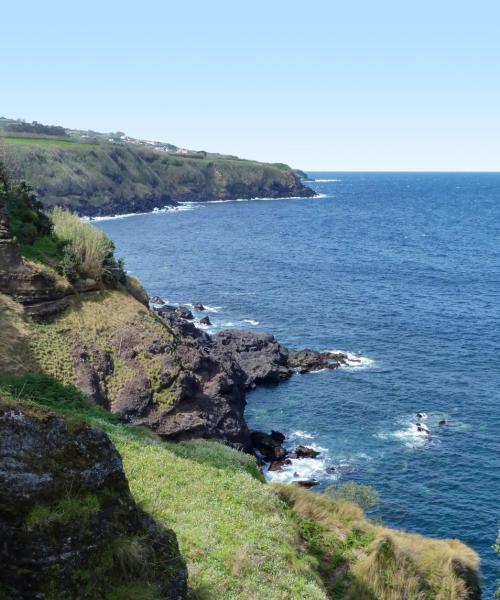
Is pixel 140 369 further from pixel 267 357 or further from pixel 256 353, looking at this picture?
pixel 256 353

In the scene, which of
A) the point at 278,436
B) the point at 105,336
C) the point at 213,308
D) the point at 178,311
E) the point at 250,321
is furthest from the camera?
the point at 213,308

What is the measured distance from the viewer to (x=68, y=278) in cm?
4875

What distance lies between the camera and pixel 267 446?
53500 millimetres

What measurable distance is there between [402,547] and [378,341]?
57.0 metres

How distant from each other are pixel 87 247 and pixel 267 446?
2343cm

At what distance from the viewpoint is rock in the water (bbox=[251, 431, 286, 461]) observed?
52.3 m

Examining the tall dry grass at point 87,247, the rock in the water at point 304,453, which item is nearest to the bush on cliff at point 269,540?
the rock in the water at point 304,453

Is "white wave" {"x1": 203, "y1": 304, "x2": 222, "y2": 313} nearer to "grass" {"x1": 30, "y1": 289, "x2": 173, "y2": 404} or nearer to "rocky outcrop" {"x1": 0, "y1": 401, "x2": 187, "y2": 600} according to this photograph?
"grass" {"x1": 30, "y1": 289, "x2": 173, "y2": 404}

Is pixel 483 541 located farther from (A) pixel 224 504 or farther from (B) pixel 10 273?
(B) pixel 10 273

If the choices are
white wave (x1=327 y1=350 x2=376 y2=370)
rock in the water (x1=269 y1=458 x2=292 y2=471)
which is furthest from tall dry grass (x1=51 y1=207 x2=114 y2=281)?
white wave (x1=327 y1=350 x2=376 y2=370)

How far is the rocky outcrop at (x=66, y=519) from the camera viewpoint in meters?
11.8

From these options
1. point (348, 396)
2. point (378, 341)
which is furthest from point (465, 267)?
point (348, 396)

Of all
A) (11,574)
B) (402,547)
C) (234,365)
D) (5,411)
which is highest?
(5,411)

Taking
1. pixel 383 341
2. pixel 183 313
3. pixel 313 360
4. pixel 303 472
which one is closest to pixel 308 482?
pixel 303 472
